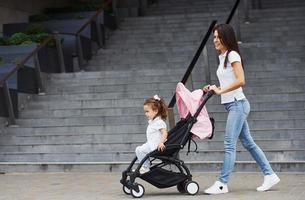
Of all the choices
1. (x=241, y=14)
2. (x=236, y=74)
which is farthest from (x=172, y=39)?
(x=236, y=74)

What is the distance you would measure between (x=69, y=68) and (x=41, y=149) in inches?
207

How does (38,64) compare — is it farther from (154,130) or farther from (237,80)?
(237,80)

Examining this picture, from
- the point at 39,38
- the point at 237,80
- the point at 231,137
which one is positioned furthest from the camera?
the point at 39,38

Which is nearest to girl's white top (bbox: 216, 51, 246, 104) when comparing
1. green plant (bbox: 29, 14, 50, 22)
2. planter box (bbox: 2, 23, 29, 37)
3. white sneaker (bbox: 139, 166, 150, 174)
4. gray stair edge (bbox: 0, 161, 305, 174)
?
white sneaker (bbox: 139, 166, 150, 174)

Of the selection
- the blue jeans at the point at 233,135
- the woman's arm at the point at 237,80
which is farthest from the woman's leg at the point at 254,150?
the woman's arm at the point at 237,80

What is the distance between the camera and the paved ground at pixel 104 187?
7.53 metres

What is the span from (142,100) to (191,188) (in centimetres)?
560

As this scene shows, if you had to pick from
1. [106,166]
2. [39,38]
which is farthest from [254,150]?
[39,38]

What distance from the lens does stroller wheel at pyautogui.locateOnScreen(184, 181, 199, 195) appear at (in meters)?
7.54

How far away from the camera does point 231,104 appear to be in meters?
7.61

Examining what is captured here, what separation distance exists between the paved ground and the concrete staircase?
456 mm

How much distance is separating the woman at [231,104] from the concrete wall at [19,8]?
12501 millimetres

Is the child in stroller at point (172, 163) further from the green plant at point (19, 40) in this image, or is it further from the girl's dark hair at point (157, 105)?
the green plant at point (19, 40)

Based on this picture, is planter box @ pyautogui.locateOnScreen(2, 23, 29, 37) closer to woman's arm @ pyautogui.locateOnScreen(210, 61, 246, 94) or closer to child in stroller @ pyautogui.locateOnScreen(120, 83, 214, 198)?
child in stroller @ pyautogui.locateOnScreen(120, 83, 214, 198)
